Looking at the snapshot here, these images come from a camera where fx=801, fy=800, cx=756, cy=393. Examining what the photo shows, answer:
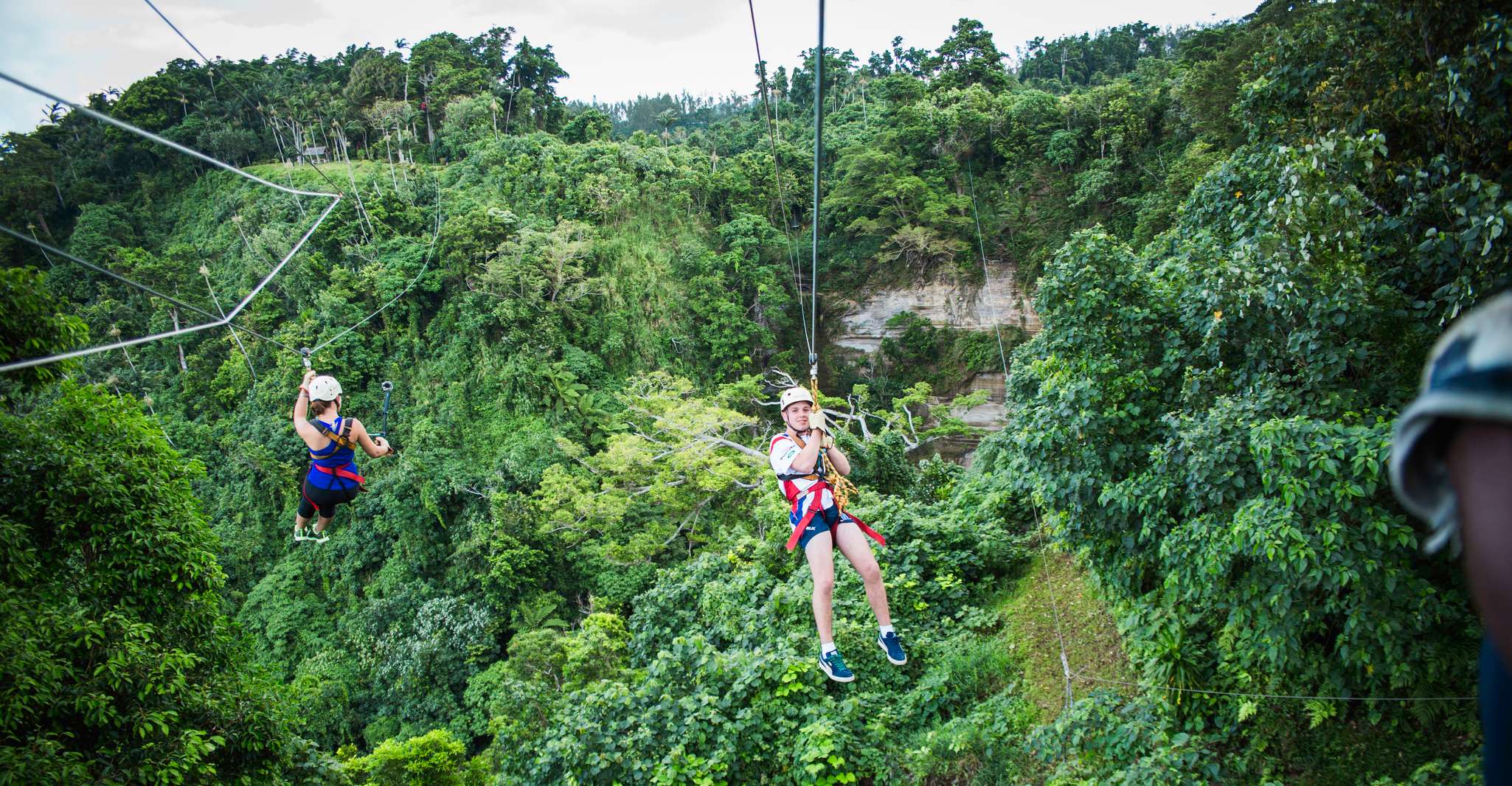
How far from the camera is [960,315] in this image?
23.0m

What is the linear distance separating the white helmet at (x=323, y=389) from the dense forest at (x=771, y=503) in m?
1.64

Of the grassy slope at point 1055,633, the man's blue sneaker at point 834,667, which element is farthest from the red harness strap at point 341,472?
the grassy slope at point 1055,633

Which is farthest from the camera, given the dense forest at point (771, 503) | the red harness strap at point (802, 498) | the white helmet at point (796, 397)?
the red harness strap at point (802, 498)

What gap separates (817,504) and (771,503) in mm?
5735

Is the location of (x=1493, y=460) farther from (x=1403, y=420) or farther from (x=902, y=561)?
(x=902, y=561)

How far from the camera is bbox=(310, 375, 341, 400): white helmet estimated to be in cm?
507

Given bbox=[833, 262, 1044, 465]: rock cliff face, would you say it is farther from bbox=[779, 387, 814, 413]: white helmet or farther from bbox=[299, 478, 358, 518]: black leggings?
bbox=[299, 478, 358, 518]: black leggings

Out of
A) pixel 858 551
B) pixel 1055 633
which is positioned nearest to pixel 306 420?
pixel 858 551

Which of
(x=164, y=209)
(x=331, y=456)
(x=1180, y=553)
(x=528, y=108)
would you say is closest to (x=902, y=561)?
(x=1180, y=553)

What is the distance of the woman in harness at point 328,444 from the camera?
16.9 feet

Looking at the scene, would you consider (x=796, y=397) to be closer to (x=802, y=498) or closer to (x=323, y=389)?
(x=802, y=498)

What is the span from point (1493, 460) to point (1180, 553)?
4.60 m

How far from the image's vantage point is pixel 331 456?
17.9ft

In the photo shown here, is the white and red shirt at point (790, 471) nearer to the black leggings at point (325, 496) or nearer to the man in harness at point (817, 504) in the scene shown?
the man in harness at point (817, 504)
